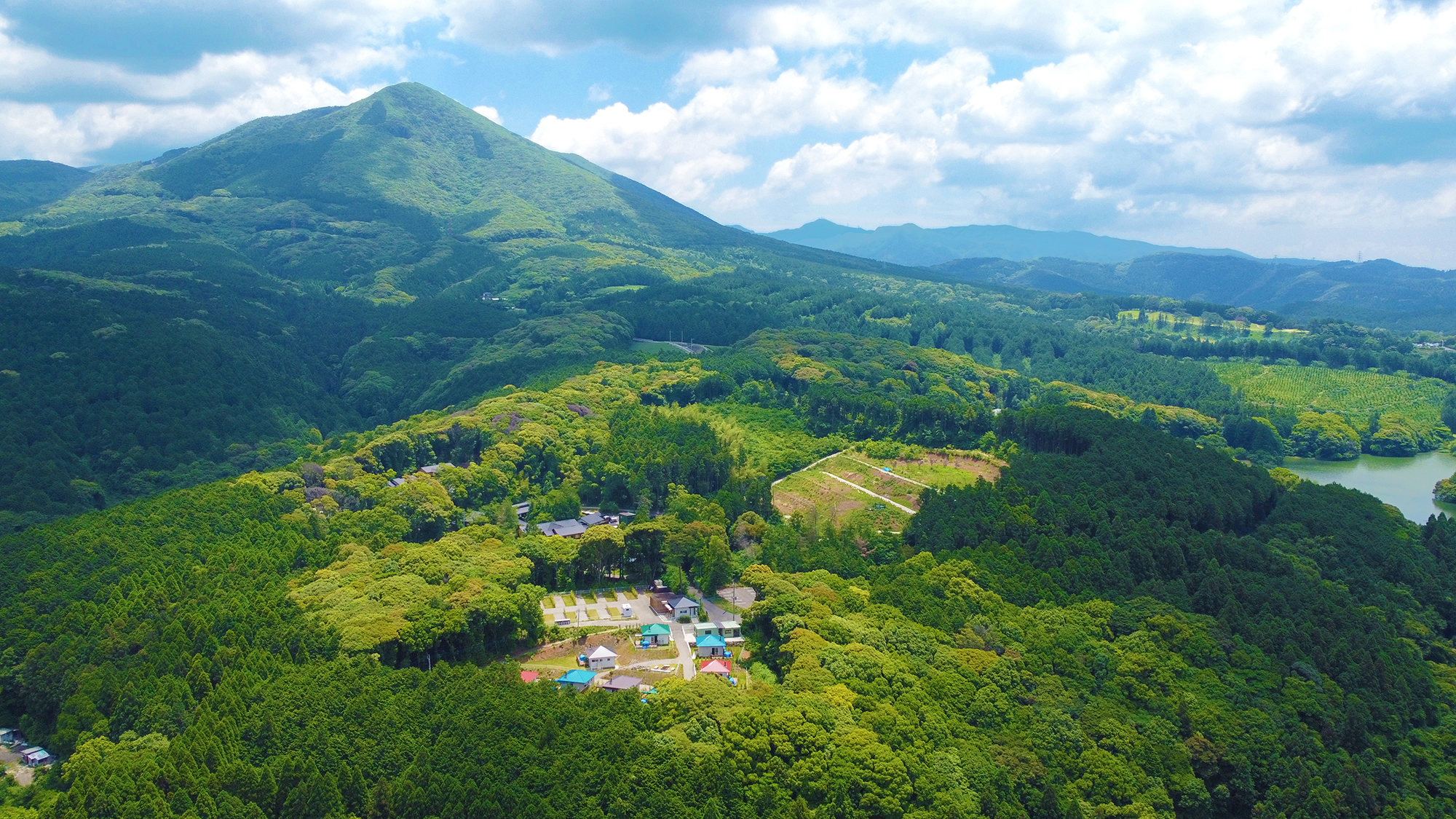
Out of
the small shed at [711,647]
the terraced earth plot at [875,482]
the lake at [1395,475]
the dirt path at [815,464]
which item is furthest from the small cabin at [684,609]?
the lake at [1395,475]

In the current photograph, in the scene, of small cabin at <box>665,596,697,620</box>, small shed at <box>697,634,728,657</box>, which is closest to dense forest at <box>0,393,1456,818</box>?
small shed at <box>697,634,728,657</box>

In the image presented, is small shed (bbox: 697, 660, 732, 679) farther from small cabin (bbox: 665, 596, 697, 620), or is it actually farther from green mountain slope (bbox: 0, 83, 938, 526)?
green mountain slope (bbox: 0, 83, 938, 526)

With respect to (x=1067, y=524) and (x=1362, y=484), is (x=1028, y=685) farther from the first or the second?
(x=1362, y=484)

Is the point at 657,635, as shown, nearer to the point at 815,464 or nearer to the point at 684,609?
the point at 684,609

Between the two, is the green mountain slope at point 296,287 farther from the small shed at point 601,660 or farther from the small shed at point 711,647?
the small shed at point 711,647

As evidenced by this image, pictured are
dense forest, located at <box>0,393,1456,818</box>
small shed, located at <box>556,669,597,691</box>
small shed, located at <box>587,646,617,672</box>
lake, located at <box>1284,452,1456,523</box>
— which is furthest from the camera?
lake, located at <box>1284,452,1456,523</box>
